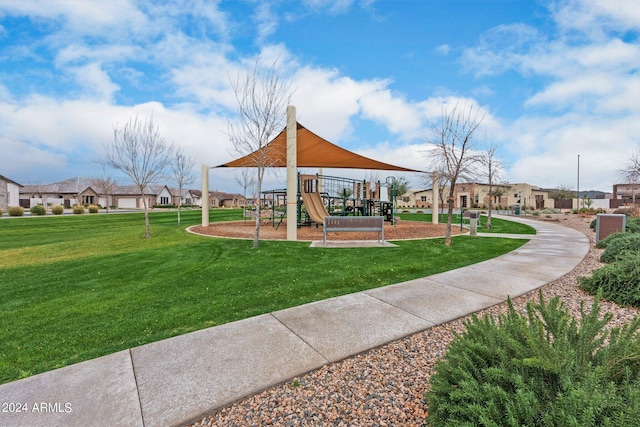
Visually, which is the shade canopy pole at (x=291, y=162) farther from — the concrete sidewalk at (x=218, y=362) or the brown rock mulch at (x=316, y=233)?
the concrete sidewalk at (x=218, y=362)

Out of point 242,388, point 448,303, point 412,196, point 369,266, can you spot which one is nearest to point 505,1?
point 369,266

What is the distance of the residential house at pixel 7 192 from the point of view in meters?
38.2

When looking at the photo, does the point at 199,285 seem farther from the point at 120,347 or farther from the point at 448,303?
the point at 448,303

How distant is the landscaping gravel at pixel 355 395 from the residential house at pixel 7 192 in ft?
172

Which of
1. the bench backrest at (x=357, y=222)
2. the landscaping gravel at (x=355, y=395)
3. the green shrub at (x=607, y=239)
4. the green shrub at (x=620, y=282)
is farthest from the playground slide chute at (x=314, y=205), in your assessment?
the landscaping gravel at (x=355, y=395)

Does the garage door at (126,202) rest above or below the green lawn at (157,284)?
above

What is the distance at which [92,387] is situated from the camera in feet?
7.34

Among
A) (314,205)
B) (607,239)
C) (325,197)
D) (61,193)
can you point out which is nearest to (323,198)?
(325,197)

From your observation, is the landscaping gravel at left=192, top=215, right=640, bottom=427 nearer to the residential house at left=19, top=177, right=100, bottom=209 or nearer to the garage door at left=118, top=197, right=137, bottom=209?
the residential house at left=19, top=177, right=100, bottom=209

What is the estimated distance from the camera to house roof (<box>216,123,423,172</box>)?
11688 millimetres

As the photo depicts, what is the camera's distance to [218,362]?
101 inches

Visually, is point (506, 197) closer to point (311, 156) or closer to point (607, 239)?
point (607, 239)

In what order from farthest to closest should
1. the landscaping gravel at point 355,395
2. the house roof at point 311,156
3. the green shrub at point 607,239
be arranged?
the house roof at point 311,156, the green shrub at point 607,239, the landscaping gravel at point 355,395

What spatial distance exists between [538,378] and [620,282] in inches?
173
